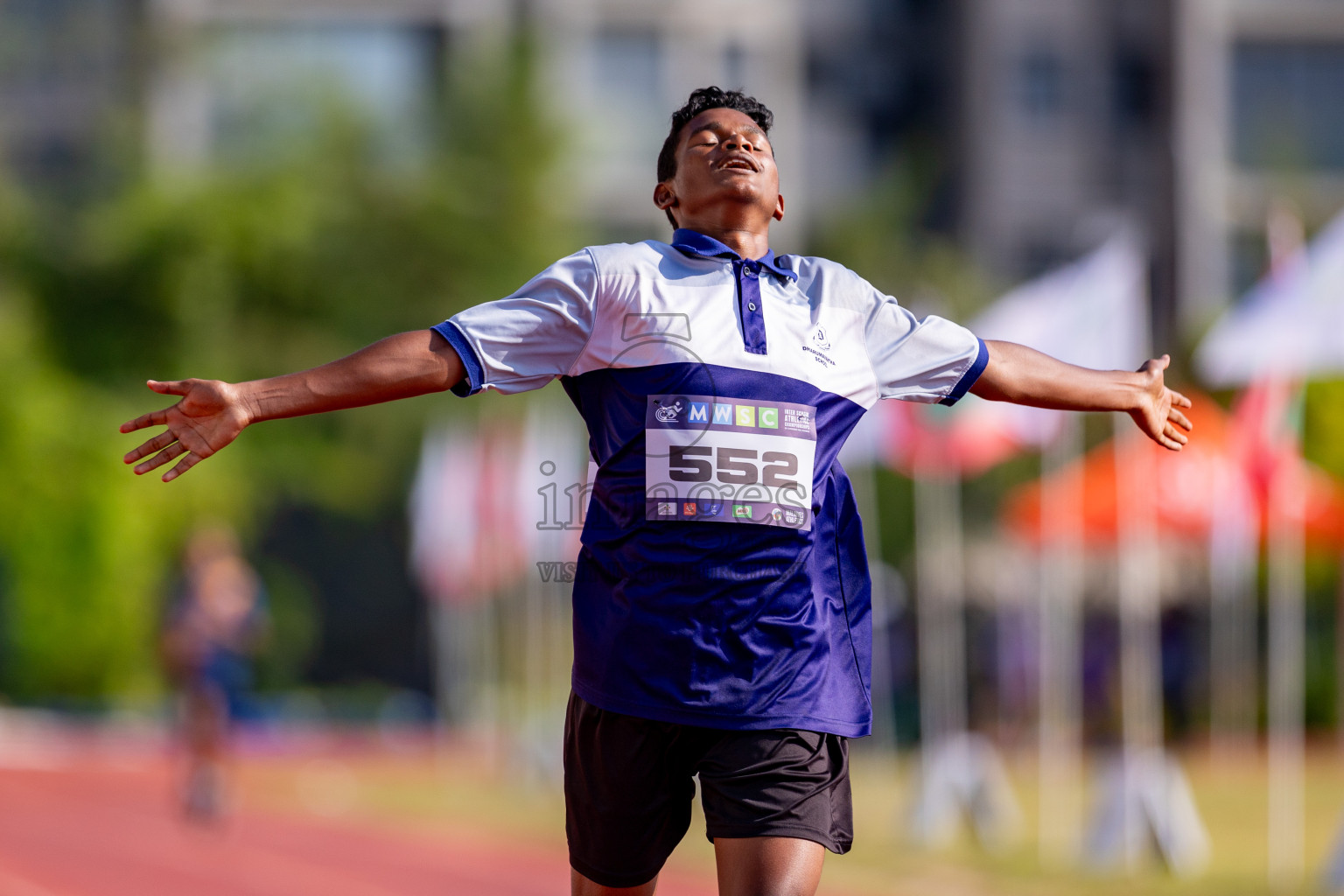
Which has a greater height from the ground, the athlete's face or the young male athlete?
the athlete's face

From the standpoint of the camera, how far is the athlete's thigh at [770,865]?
3.46 meters

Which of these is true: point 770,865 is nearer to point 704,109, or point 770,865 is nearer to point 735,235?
point 735,235

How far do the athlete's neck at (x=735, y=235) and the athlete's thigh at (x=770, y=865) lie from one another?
1.18 metres

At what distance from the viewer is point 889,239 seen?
1458 inches

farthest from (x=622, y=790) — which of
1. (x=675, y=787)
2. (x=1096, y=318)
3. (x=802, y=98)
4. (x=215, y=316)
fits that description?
(x=802, y=98)

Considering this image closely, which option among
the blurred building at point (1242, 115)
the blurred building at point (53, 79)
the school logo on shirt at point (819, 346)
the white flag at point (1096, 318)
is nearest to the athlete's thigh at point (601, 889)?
the school logo on shirt at point (819, 346)

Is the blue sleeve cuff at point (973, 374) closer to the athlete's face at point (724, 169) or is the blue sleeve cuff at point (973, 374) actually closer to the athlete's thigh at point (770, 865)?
the athlete's face at point (724, 169)

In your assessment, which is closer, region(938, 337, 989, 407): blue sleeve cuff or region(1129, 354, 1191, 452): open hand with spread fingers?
region(938, 337, 989, 407): blue sleeve cuff

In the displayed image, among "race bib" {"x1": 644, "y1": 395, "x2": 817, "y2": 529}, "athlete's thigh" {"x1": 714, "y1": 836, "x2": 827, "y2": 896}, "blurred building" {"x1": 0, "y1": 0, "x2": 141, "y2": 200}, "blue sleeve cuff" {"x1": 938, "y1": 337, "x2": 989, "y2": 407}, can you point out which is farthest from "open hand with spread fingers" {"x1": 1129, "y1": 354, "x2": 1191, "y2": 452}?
"blurred building" {"x1": 0, "y1": 0, "x2": 141, "y2": 200}

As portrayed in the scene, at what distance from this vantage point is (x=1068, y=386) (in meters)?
3.91

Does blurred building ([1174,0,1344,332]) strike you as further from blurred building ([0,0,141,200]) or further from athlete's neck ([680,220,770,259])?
athlete's neck ([680,220,770,259])

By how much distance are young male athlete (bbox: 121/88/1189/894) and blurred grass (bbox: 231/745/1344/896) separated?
6.30m

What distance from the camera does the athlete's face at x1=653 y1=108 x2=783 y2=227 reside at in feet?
12.1

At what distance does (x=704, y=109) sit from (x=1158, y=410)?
121 cm
